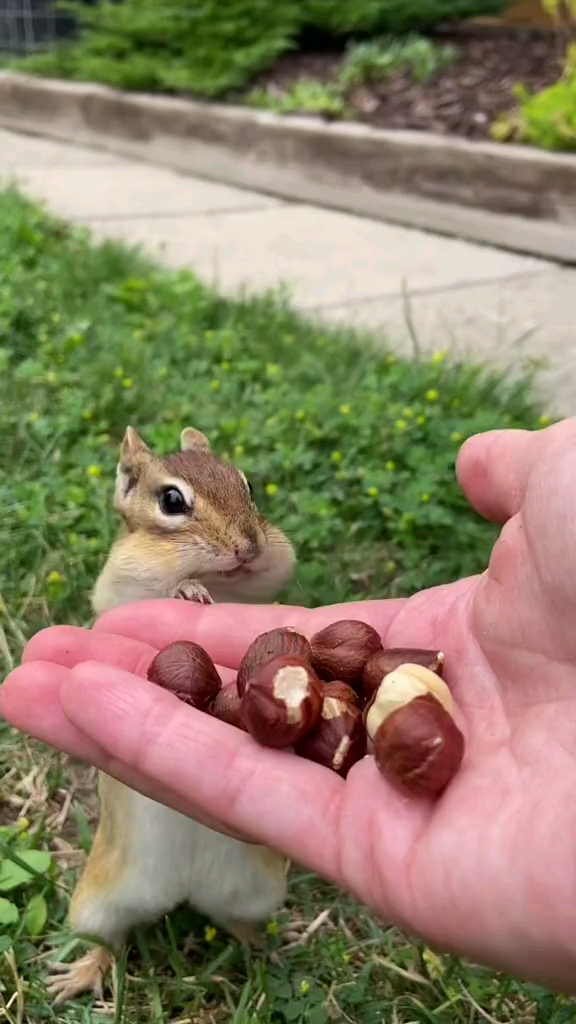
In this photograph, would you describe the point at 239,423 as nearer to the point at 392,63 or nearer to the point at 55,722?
the point at 55,722

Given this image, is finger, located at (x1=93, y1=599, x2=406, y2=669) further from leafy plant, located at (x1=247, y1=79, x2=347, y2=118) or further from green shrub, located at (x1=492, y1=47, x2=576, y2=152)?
leafy plant, located at (x1=247, y1=79, x2=347, y2=118)

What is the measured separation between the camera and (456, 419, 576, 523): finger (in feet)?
5.33

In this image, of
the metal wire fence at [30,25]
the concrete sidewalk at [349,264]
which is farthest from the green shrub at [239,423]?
the metal wire fence at [30,25]

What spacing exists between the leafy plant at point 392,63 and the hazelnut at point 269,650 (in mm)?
5360

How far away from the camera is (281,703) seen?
1462 mm

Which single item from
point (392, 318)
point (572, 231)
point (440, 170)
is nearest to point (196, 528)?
point (392, 318)

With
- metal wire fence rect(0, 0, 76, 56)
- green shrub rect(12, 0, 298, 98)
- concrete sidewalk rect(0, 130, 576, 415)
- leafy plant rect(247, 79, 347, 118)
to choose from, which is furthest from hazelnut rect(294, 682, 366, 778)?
metal wire fence rect(0, 0, 76, 56)

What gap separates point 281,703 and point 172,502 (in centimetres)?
59

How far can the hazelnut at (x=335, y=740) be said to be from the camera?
1.52 meters

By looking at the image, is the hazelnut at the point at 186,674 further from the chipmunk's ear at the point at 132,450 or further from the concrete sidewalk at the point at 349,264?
the concrete sidewalk at the point at 349,264

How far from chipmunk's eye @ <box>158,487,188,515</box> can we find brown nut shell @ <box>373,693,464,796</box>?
0.65 meters

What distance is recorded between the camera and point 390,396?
3.12 metres

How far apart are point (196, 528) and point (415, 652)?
0.48 m

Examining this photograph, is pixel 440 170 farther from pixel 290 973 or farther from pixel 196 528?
pixel 290 973
